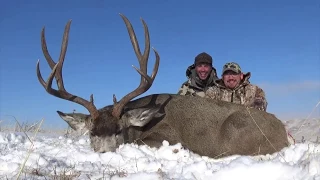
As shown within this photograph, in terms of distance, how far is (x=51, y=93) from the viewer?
23.7 ft

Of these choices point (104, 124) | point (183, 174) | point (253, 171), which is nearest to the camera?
point (253, 171)

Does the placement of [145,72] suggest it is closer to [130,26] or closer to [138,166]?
[130,26]

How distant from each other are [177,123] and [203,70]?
3.58 meters

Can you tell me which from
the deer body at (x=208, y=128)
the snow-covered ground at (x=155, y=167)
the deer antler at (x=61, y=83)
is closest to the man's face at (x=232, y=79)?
the deer body at (x=208, y=128)

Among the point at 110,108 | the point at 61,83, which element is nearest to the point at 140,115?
the point at 110,108

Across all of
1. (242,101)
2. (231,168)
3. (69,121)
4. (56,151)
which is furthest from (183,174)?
(242,101)

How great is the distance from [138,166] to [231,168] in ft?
4.83

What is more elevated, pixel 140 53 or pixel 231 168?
pixel 140 53

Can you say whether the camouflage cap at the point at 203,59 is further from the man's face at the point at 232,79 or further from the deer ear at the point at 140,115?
the deer ear at the point at 140,115

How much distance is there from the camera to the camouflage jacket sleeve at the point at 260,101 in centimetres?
902

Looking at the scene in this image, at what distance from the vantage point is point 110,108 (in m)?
7.63

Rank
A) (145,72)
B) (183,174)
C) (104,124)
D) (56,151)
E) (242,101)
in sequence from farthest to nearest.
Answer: (242,101) < (145,72) < (104,124) < (56,151) < (183,174)

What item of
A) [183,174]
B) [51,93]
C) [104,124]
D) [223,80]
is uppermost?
[223,80]

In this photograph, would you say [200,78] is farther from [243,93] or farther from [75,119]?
[75,119]
